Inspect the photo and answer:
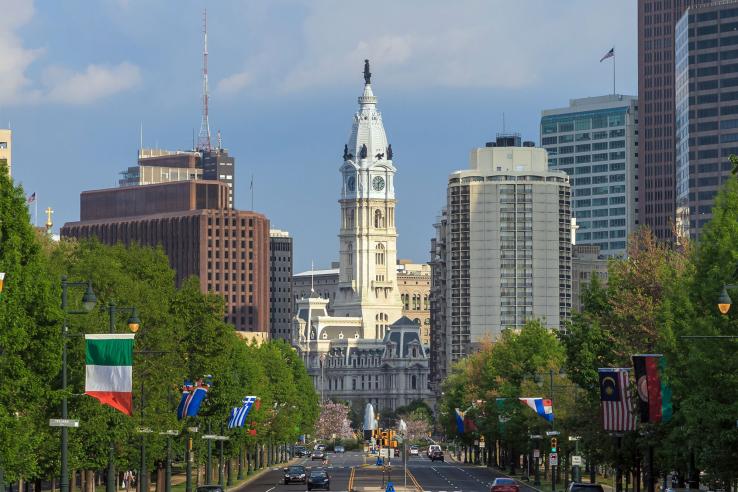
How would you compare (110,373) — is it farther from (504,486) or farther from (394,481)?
(394,481)

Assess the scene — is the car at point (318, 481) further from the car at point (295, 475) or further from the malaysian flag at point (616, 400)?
the malaysian flag at point (616, 400)

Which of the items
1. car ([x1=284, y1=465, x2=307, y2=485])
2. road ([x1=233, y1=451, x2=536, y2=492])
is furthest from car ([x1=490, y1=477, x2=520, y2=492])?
car ([x1=284, y1=465, x2=307, y2=485])

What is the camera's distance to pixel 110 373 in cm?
6575

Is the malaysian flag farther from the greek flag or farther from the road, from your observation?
the road

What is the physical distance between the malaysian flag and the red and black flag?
250 inches

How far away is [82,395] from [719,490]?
94.2ft

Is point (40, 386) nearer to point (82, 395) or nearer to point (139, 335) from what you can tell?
point (82, 395)

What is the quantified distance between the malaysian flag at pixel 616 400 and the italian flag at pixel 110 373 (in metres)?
27.1

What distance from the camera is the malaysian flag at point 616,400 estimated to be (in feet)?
277

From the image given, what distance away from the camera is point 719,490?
277 feet

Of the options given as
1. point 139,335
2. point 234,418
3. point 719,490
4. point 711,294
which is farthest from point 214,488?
point 711,294

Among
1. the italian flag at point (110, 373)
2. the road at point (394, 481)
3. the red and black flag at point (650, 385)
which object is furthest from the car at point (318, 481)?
the italian flag at point (110, 373)

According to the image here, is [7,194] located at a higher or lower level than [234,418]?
higher

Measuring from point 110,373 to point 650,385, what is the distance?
77.4 feet
